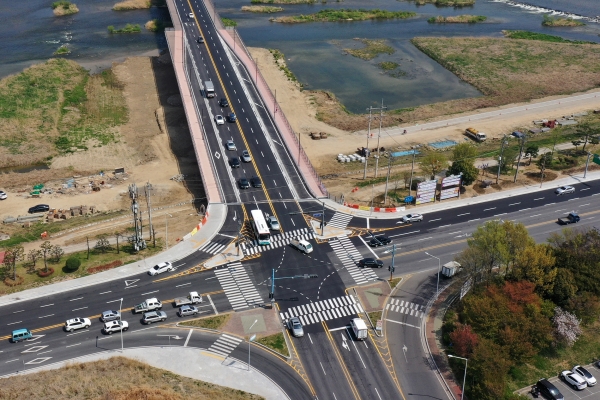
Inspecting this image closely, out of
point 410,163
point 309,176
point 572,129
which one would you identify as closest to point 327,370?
point 309,176

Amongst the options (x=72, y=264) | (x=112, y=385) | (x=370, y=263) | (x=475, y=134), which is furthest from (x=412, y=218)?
(x=112, y=385)

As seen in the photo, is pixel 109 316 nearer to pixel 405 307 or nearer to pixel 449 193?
pixel 405 307

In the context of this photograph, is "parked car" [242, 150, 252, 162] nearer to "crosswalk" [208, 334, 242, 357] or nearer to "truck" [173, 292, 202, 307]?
"truck" [173, 292, 202, 307]

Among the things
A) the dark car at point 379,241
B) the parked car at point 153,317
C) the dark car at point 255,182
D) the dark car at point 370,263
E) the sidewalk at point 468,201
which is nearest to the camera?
the parked car at point 153,317

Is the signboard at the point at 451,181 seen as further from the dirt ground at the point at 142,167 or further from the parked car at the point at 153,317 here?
the parked car at the point at 153,317

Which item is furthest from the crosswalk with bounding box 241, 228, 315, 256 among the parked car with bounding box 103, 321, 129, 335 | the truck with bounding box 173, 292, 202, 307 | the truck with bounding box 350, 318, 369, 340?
the parked car with bounding box 103, 321, 129, 335

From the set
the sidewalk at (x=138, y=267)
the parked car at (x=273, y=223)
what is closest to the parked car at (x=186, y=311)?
the sidewalk at (x=138, y=267)

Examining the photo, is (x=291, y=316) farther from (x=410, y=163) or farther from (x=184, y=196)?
(x=410, y=163)
